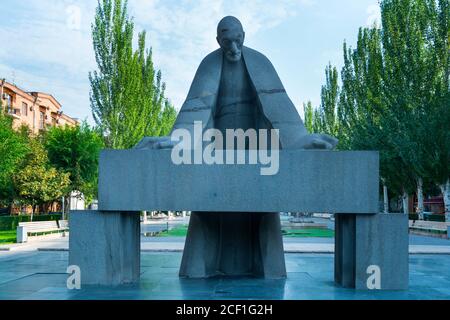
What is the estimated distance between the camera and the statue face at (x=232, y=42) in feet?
23.7

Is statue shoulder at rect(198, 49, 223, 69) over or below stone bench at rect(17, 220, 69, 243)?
over

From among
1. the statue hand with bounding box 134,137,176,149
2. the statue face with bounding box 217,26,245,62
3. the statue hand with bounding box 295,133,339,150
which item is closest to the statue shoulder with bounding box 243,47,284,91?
the statue face with bounding box 217,26,245,62

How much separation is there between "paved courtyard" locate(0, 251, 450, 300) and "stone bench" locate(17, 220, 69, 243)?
8.00 metres

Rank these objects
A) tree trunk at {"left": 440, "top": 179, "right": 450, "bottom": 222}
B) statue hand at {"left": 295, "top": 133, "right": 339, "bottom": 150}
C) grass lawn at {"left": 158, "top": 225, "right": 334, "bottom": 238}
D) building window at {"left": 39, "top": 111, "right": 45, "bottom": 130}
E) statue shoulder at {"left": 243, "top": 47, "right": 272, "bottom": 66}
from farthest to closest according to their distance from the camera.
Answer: building window at {"left": 39, "top": 111, "right": 45, "bottom": 130} < tree trunk at {"left": 440, "top": 179, "right": 450, "bottom": 222} < grass lawn at {"left": 158, "top": 225, "right": 334, "bottom": 238} < statue shoulder at {"left": 243, "top": 47, "right": 272, "bottom": 66} < statue hand at {"left": 295, "top": 133, "right": 339, "bottom": 150}

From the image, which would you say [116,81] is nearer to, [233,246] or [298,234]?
[298,234]

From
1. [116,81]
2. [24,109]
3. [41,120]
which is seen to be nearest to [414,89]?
[116,81]

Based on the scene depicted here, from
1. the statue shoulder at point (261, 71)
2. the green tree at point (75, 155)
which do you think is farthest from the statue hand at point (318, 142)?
the green tree at point (75, 155)

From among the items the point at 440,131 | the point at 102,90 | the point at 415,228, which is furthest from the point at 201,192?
the point at 102,90

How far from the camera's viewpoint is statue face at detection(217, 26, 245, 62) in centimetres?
723

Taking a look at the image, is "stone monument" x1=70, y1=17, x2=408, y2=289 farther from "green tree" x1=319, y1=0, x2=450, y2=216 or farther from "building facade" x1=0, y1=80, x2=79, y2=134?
"building facade" x1=0, y1=80, x2=79, y2=134

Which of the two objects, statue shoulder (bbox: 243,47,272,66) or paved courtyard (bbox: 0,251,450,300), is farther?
statue shoulder (bbox: 243,47,272,66)

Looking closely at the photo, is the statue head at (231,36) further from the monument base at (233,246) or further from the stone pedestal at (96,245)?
the stone pedestal at (96,245)

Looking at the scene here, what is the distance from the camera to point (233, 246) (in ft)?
25.3
